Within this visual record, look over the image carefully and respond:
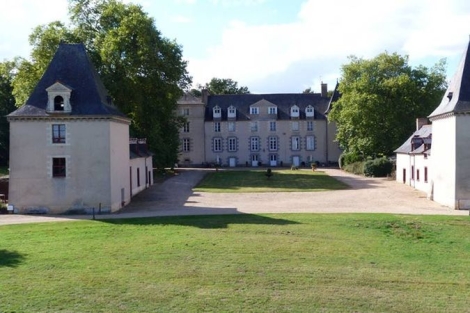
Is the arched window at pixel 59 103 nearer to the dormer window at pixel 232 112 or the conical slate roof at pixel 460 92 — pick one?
the conical slate roof at pixel 460 92

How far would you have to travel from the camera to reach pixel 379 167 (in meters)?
49.6

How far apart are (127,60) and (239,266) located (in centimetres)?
2809

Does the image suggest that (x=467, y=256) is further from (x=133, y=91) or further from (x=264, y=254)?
(x=133, y=91)

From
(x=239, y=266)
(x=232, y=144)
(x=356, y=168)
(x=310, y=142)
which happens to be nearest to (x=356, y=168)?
(x=356, y=168)

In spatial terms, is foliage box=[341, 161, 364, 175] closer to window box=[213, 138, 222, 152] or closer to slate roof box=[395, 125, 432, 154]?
slate roof box=[395, 125, 432, 154]

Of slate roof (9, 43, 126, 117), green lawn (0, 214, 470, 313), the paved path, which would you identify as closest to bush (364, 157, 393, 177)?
the paved path

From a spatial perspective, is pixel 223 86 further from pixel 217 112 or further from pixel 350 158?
pixel 350 158

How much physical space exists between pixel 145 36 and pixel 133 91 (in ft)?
14.3

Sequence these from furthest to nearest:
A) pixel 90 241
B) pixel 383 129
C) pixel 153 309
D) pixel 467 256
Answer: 1. pixel 383 129
2. pixel 90 241
3. pixel 467 256
4. pixel 153 309

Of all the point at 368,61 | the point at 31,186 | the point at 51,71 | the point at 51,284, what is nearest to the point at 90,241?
the point at 51,284

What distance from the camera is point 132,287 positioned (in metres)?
14.3

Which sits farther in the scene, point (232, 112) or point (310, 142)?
point (232, 112)

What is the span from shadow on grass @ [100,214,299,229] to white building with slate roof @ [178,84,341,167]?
4398 centimetres

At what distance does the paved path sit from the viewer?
85.8ft
